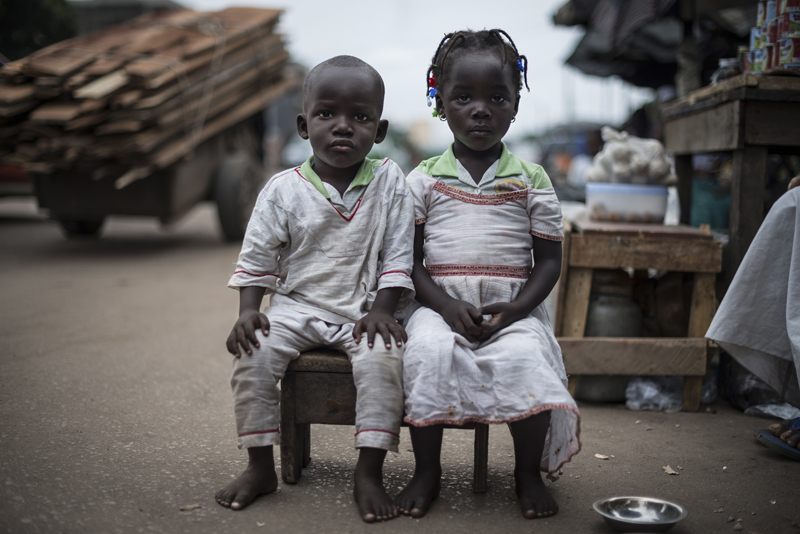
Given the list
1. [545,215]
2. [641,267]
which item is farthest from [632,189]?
[545,215]

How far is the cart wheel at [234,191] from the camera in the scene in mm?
7035

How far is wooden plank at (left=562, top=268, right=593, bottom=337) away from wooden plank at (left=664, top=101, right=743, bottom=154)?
2.78ft

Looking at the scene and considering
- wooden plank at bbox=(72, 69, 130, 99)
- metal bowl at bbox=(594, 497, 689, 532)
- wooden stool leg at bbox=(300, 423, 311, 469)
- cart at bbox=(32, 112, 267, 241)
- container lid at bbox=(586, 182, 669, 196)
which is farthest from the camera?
cart at bbox=(32, 112, 267, 241)

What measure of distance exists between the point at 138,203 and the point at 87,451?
4451 mm

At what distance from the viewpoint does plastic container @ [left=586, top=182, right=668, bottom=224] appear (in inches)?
126

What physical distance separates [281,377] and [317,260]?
15.1 inches

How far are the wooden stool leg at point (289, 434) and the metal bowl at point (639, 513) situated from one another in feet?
2.98

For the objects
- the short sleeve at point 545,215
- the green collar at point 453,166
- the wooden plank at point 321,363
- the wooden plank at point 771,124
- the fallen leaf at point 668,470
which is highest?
the wooden plank at point 771,124

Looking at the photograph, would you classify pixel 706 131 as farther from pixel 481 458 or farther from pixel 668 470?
pixel 481 458

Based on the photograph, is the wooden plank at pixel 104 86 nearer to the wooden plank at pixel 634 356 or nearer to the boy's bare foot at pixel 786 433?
the wooden plank at pixel 634 356

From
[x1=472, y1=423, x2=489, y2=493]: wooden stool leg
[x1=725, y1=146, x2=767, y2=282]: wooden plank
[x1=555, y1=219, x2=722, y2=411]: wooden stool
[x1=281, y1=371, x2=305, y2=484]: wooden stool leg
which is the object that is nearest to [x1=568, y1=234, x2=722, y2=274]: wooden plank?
[x1=555, y1=219, x2=722, y2=411]: wooden stool

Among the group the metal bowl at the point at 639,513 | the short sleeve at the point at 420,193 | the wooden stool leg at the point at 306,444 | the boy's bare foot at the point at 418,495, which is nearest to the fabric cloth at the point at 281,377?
the boy's bare foot at the point at 418,495

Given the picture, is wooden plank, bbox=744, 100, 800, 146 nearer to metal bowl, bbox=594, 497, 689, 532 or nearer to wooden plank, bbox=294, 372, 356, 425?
metal bowl, bbox=594, 497, 689, 532

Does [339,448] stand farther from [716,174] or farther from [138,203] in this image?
[716,174]
